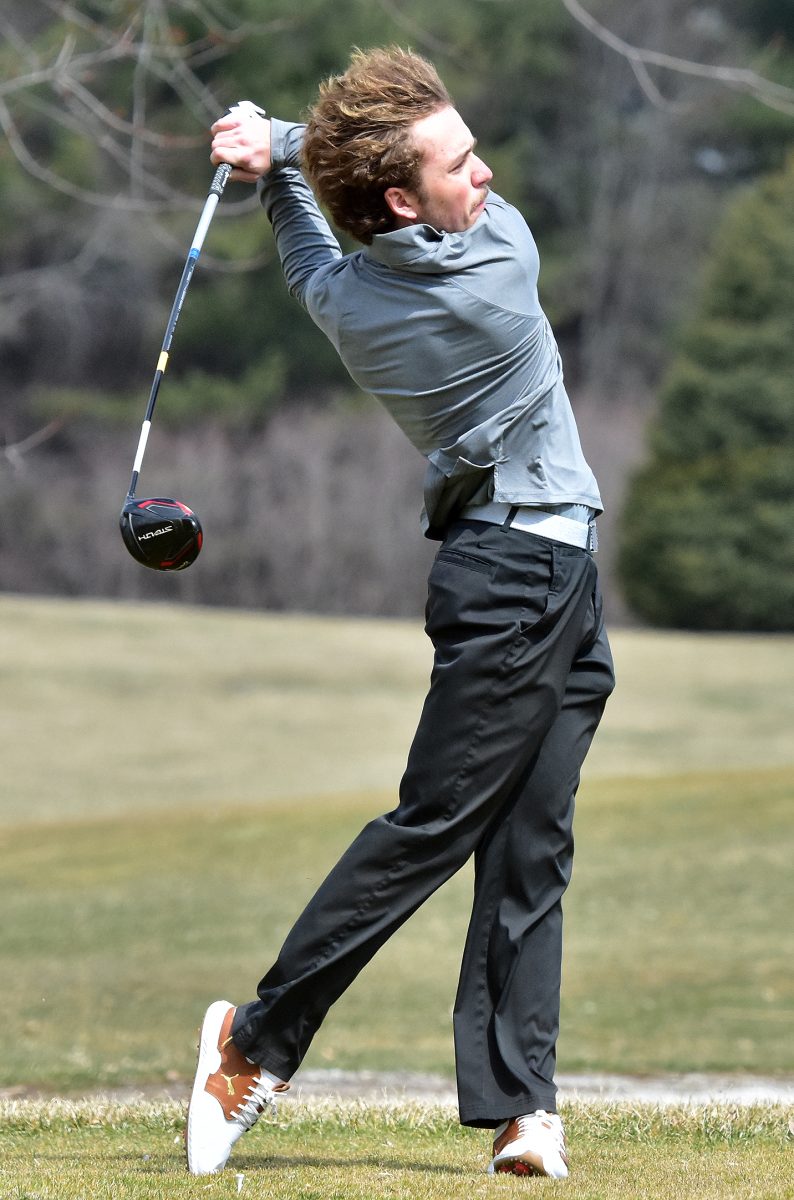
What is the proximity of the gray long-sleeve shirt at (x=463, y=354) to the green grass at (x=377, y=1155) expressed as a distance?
1095 mm

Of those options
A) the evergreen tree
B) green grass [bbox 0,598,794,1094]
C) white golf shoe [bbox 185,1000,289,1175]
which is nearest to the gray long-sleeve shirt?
white golf shoe [bbox 185,1000,289,1175]

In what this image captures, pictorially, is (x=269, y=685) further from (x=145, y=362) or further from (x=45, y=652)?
(x=145, y=362)

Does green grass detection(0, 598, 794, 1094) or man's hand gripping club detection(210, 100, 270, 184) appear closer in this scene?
man's hand gripping club detection(210, 100, 270, 184)

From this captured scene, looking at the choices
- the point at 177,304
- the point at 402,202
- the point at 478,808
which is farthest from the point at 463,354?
the point at 478,808

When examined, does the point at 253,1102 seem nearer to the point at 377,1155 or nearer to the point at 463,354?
the point at 377,1155

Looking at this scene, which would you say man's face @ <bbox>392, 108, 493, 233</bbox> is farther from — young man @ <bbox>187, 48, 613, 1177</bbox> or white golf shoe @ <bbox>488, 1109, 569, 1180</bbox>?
white golf shoe @ <bbox>488, 1109, 569, 1180</bbox>

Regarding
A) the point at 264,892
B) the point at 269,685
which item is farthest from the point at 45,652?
the point at 264,892

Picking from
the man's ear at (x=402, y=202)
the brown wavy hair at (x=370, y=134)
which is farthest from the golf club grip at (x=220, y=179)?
the man's ear at (x=402, y=202)

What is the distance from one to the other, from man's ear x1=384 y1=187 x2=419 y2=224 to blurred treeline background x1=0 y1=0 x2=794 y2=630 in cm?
1774

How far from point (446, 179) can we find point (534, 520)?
57 cm

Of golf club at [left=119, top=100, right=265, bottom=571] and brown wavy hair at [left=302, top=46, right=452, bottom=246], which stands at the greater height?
brown wavy hair at [left=302, top=46, right=452, bottom=246]

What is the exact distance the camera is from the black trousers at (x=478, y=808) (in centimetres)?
280

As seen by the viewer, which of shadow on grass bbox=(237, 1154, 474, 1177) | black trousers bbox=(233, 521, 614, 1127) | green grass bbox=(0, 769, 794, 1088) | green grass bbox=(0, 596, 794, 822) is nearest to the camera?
black trousers bbox=(233, 521, 614, 1127)

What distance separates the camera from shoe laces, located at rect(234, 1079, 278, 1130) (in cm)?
284
